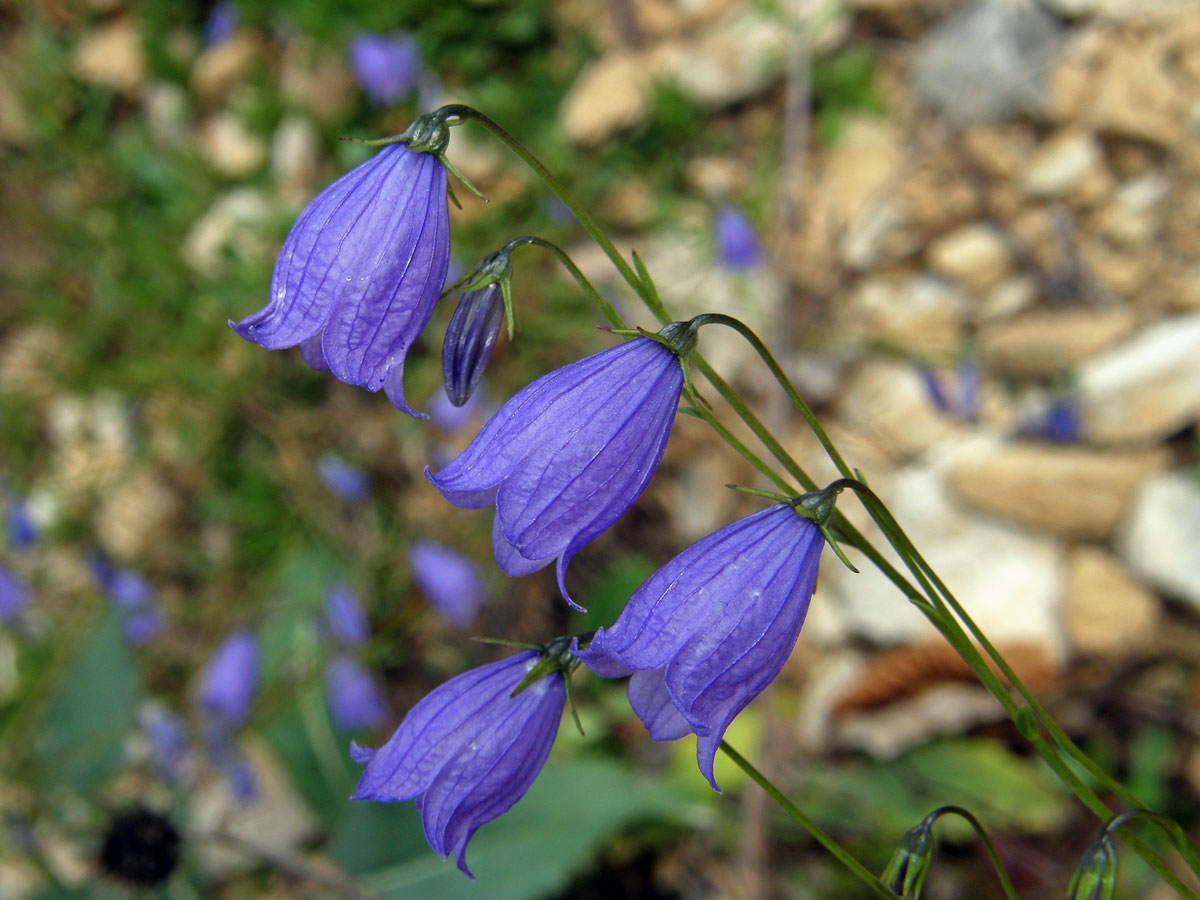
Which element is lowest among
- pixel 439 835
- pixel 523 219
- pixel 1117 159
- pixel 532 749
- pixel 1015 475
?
pixel 439 835

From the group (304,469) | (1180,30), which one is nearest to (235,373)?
(304,469)

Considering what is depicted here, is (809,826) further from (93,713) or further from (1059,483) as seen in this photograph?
(93,713)

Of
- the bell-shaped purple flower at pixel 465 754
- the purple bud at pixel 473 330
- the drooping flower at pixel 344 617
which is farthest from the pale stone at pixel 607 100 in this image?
the bell-shaped purple flower at pixel 465 754

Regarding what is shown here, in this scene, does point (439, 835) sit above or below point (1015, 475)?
below

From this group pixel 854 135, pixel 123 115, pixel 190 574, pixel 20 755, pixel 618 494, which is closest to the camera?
pixel 618 494

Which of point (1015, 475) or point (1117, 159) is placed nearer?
point (1015, 475)

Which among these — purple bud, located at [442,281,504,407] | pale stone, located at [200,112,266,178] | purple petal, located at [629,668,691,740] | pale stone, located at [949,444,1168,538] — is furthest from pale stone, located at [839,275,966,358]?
pale stone, located at [200,112,266,178]

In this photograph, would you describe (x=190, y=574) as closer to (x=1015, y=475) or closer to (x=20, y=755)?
(x=20, y=755)

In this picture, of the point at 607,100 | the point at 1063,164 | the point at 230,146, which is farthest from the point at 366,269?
the point at 230,146
